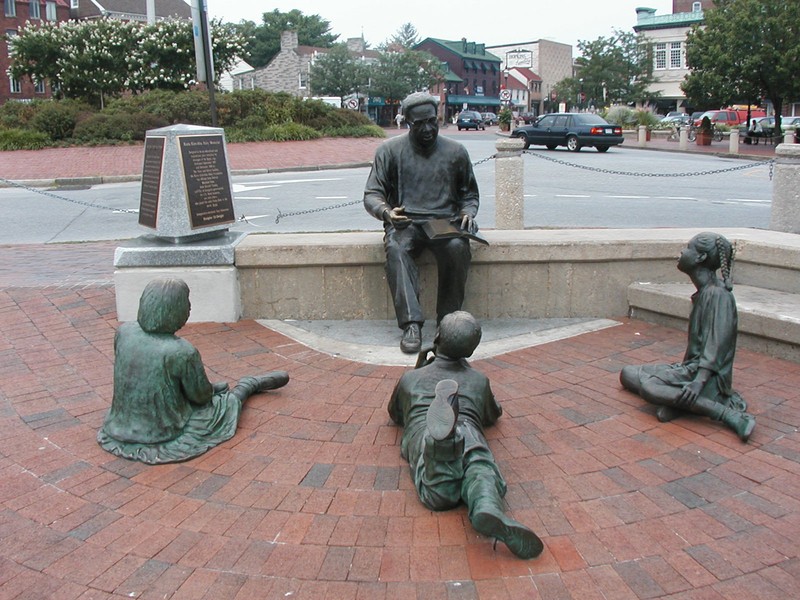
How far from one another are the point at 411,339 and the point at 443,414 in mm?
2161

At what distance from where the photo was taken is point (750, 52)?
3131 cm

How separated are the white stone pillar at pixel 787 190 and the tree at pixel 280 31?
90.1 m

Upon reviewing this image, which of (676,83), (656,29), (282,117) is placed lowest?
(282,117)

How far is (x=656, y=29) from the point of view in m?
74.4

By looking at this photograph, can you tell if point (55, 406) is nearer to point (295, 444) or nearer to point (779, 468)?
point (295, 444)

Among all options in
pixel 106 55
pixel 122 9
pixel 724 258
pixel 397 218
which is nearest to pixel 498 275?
pixel 397 218

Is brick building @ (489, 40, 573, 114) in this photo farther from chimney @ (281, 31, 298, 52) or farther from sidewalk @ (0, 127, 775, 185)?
sidewalk @ (0, 127, 775, 185)

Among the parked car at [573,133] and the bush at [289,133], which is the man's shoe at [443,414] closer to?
the bush at [289,133]

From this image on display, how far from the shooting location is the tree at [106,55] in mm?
30469

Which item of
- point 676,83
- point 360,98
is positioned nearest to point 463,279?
point 360,98

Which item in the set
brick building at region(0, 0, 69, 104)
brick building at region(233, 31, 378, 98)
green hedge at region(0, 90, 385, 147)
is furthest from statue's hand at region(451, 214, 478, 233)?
brick building at region(233, 31, 378, 98)

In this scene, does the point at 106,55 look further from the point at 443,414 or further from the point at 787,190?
the point at 443,414

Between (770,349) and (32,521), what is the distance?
15.0 ft

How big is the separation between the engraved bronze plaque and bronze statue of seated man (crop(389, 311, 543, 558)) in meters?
2.82
